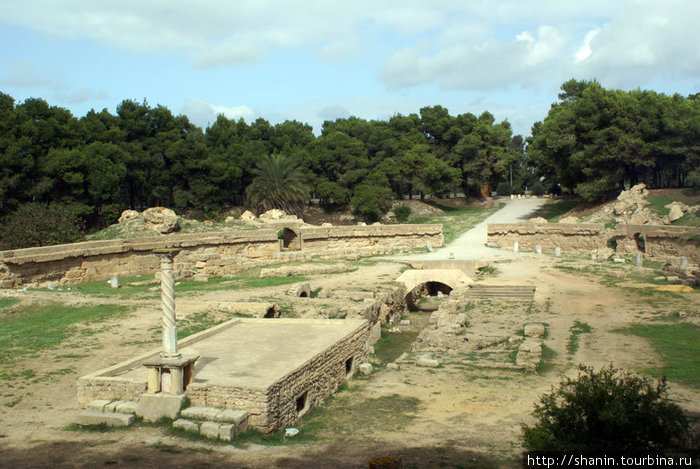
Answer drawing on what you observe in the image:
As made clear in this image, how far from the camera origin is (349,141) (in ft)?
160

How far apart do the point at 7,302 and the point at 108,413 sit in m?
9.38

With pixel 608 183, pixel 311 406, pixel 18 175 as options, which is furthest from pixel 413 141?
pixel 311 406

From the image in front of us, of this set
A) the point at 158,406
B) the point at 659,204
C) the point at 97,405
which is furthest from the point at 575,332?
the point at 659,204

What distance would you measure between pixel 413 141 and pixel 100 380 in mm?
48317

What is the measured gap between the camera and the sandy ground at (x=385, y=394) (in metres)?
8.02

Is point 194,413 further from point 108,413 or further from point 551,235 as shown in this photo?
point 551,235

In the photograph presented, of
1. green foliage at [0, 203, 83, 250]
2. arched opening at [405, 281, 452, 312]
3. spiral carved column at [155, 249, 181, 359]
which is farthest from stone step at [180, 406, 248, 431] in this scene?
green foliage at [0, 203, 83, 250]

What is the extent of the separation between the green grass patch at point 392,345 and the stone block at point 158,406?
695cm

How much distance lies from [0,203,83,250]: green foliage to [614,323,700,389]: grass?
2178 cm

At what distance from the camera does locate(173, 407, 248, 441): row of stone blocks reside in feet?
28.8

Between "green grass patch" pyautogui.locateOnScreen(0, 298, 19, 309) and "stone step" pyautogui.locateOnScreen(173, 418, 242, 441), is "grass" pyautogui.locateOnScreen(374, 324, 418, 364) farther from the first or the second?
"green grass patch" pyautogui.locateOnScreen(0, 298, 19, 309)

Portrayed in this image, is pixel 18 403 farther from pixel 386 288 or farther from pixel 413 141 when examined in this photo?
pixel 413 141

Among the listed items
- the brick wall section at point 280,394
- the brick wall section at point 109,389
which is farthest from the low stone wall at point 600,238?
the brick wall section at point 109,389

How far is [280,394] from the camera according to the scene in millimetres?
9789
